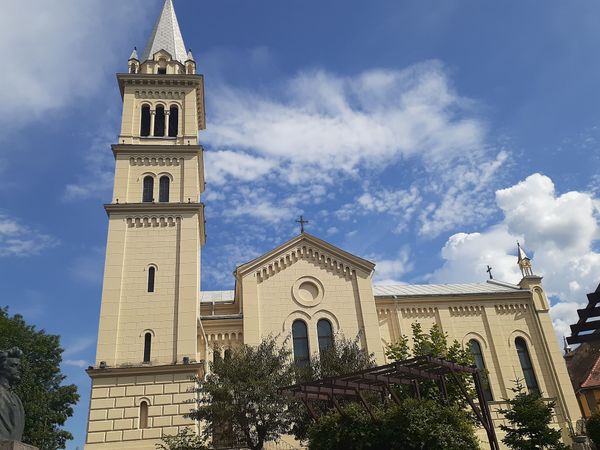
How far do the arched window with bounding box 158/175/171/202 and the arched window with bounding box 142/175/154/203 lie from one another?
44cm

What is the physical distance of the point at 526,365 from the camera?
1303 inches

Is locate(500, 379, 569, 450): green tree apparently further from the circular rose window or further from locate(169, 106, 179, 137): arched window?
locate(169, 106, 179, 137): arched window

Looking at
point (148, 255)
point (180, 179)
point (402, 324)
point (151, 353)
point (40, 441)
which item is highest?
point (180, 179)

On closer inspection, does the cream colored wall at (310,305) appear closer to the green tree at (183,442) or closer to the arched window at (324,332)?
the arched window at (324,332)

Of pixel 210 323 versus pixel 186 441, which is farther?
pixel 210 323

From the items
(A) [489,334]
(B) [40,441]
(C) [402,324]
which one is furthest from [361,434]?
(B) [40,441]

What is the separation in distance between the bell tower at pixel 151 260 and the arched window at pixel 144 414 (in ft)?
0.14

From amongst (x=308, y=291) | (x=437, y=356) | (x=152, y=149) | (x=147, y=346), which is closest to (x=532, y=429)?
(x=437, y=356)

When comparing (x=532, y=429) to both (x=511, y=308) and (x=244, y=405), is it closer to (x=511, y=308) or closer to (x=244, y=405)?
(x=511, y=308)

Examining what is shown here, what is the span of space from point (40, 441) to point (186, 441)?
17269mm

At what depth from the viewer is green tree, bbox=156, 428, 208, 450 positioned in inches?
819

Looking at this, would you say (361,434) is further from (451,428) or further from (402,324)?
(402,324)

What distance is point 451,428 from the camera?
1474cm

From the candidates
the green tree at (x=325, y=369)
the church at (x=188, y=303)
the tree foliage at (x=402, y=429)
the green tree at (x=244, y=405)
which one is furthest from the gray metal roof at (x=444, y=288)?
the tree foliage at (x=402, y=429)
